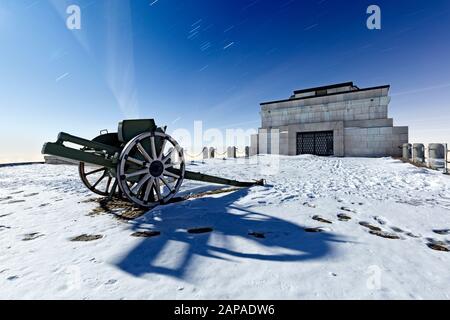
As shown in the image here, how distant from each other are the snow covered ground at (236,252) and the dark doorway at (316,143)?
655 inches

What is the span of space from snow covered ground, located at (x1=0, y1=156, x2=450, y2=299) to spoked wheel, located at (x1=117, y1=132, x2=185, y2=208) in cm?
43

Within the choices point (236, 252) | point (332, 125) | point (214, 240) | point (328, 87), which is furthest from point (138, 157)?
point (328, 87)

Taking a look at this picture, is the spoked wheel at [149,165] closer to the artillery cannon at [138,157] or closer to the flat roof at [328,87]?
the artillery cannon at [138,157]

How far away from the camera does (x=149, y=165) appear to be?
13.3 ft

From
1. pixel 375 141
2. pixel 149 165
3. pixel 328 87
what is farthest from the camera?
pixel 328 87

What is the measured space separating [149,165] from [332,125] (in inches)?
759

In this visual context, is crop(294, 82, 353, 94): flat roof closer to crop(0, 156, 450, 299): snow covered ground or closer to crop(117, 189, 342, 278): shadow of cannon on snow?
crop(0, 156, 450, 299): snow covered ground

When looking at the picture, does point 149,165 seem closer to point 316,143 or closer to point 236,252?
point 236,252

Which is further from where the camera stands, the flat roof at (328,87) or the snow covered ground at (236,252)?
the flat roof at (328,87)

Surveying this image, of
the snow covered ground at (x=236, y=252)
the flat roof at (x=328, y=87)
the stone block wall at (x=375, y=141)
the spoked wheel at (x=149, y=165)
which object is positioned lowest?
the snow covered ground at (x=236, y=252)

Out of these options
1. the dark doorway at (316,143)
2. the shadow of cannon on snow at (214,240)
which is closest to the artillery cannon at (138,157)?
the shadow of cannon on snow at (214,240)

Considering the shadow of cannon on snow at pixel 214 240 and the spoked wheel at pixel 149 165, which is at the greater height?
the spoked wheel at pixel 149 165

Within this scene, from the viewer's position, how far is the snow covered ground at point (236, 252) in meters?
1.72

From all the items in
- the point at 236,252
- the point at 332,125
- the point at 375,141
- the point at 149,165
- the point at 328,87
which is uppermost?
the point at 328,87
